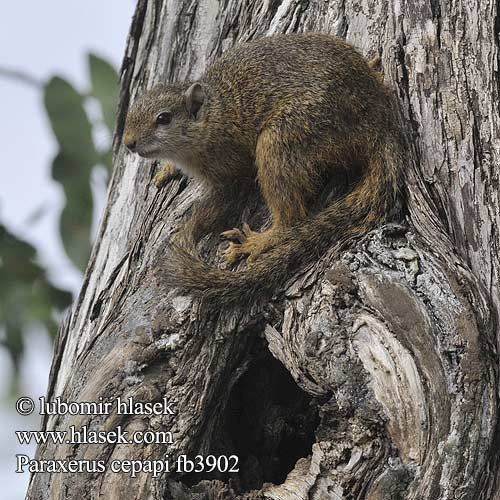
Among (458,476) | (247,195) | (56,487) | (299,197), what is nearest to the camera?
(458,476)

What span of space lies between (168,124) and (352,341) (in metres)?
1.68

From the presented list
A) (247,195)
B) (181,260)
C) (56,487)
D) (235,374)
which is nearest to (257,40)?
(247,195)

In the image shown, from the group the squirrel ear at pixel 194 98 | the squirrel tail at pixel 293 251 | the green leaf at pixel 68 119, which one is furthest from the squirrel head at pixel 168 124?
the squirrel tail at pixel 293 251

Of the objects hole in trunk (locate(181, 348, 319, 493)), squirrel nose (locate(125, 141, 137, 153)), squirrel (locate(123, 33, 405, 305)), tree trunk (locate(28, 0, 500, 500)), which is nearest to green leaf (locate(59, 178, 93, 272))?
tree trunk (locate(28, 0, 500, 500))

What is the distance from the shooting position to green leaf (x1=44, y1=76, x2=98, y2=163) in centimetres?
495

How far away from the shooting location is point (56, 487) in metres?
3.43

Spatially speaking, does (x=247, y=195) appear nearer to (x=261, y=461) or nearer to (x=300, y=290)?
(x=300, y=290)

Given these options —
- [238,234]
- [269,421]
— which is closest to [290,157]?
[238,234]

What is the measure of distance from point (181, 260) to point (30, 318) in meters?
1.71

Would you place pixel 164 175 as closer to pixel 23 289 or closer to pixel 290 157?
pixel 290 157

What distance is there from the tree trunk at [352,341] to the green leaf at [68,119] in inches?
27.1

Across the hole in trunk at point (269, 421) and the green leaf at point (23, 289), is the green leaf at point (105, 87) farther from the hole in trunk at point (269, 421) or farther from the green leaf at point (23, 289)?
the hole in trunk at point (269, 421)

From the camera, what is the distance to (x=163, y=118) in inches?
175

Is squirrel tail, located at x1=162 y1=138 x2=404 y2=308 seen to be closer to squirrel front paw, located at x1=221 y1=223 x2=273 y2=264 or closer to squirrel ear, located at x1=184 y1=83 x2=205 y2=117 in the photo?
squirrel front paw, located at x1=221 y1=223 x2=273 y2=264
